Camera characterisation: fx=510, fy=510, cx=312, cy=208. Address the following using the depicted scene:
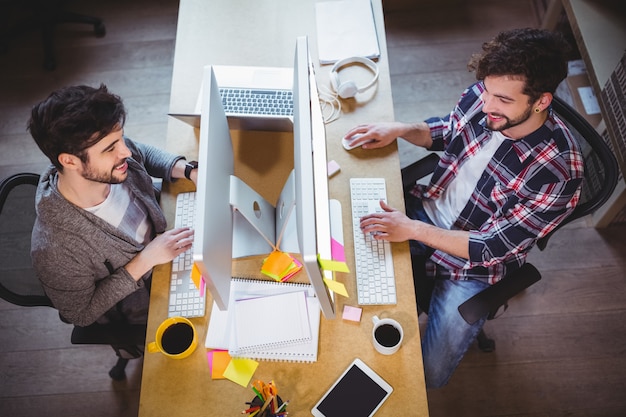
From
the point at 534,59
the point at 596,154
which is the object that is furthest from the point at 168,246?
the point at 596,154

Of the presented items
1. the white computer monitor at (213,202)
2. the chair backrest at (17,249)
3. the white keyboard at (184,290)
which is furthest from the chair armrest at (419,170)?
the chair backrest at (17,249)

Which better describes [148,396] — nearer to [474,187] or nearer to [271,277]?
[271,277]

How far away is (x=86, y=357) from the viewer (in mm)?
2268

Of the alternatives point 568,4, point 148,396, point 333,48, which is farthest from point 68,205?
point 568,4

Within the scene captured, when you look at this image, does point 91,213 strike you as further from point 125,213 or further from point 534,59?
point 534,59

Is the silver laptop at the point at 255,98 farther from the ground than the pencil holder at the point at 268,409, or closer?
farther from the ground

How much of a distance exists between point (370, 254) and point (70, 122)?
94 centimetres

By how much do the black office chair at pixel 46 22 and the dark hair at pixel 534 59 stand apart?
2497 mm

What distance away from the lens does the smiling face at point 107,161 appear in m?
1.39

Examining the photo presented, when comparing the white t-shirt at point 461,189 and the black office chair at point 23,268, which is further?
the white t-shirt at point 461,189

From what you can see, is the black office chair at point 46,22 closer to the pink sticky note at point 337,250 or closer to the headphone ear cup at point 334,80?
the headphone ear cup at point 334,80

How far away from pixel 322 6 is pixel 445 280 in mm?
1199

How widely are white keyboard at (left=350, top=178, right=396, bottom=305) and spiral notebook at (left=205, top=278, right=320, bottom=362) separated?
6.5 inches

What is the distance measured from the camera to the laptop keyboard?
1784mm
